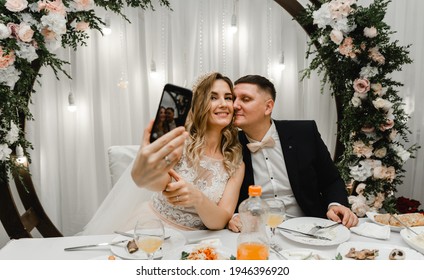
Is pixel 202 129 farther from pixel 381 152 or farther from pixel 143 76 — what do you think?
pixel 381 152

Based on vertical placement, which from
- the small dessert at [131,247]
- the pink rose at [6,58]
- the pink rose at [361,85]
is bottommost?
the small dessert at [131,247]

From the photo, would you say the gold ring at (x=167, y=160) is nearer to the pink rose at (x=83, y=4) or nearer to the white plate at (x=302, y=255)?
the white plate at (x=302, y=255)

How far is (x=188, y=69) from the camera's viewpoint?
348 centimetres

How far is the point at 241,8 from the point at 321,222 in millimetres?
2414

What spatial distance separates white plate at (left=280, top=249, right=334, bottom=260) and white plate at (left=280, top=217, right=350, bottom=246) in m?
0.09

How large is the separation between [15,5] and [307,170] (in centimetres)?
220

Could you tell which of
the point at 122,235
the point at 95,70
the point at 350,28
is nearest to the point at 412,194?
the point at 350,28

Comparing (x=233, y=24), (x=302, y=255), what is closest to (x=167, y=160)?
(x=302, y=255)

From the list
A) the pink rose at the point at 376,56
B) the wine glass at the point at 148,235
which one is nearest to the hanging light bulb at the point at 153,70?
the pink rose at the point at 376,56

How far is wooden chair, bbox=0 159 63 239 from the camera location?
271cm

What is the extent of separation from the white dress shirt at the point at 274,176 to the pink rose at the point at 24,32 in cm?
169

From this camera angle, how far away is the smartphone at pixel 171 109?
1.38 meters

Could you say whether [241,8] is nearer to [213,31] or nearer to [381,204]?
[213,31]

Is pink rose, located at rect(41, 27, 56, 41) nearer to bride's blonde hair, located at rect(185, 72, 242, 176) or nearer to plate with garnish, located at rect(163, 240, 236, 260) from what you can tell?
bride's blonde hair, located at rect(185, 72, 242, 176)
